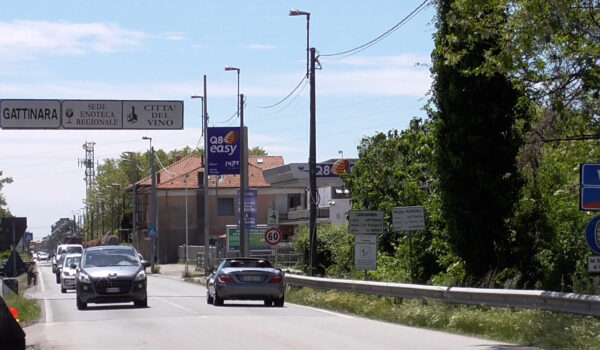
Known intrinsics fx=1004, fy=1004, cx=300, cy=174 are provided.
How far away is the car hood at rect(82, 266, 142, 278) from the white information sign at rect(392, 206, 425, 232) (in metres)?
6.86

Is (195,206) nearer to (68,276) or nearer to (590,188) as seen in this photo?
(68,276)

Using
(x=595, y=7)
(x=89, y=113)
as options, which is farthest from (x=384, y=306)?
(x=89, y=113)

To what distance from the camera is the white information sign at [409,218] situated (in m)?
24.0

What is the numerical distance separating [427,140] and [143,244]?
7803cm

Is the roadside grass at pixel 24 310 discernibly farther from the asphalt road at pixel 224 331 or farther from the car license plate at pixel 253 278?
the car license plate at pixel 253 278

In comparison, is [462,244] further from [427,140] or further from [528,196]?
[427,140]

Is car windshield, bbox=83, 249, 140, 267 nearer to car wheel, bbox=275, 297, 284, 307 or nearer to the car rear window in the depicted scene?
the car rear window

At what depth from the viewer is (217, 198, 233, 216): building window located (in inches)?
3428

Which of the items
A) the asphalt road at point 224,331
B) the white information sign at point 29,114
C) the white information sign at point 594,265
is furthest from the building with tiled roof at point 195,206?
the white information sign at point 594,265

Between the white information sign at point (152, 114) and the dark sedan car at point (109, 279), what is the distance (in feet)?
21.7

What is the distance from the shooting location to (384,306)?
23.1 meters

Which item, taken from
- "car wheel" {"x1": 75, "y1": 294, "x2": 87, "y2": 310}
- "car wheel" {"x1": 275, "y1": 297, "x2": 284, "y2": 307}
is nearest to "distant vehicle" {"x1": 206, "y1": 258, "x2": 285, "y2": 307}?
"car wheel" {"x1": 275, "y1": 297, "x2": 284, "y2": 307}

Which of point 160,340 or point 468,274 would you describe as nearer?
point 160,340

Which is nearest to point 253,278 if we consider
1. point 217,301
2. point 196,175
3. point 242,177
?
point 217,301
